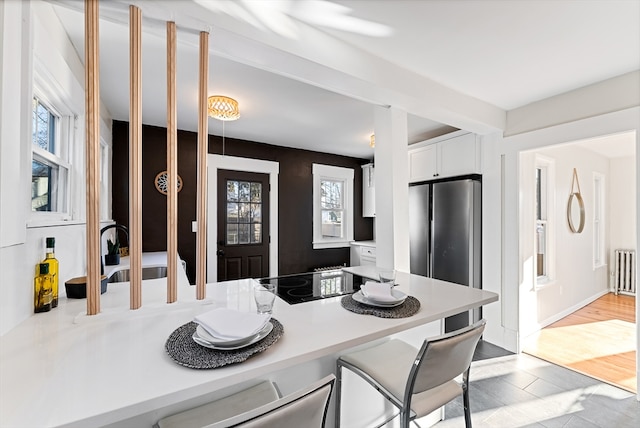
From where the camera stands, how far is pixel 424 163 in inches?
141

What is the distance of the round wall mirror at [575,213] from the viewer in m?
3.87

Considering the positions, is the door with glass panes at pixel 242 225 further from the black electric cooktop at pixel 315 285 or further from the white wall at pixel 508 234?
the white wall at pixel 508 234

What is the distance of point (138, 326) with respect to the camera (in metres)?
1.05

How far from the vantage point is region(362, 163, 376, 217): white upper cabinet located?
4906mm

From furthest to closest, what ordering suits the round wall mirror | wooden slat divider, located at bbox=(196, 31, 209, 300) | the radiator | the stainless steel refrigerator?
the radiator < the round wall mirror < the stainless steel refrigerator < wooden slat divider, located at bbox=(196, 31, 209, 300)

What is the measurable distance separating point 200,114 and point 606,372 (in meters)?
3.64

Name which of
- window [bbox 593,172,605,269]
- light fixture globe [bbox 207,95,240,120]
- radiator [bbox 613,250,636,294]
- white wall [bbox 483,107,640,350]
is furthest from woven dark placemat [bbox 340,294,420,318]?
radiator [bbox 613,250,636,294]

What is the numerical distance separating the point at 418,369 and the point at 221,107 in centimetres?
230

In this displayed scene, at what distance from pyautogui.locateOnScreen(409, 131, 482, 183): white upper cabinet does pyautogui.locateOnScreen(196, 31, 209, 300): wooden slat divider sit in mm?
2805

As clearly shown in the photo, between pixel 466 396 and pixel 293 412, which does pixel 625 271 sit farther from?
pixel 293 412

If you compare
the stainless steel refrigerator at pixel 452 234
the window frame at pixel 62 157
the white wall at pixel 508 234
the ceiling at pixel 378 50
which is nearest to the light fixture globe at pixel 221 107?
the ceiling at pixel 378 50

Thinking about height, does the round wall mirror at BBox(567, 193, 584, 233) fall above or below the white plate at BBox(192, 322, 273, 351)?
above

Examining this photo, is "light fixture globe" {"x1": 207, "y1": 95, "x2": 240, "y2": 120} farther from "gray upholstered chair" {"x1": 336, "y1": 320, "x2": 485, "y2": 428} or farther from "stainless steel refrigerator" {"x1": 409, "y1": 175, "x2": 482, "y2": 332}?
"stainless steel refrigerator" {"x1": 409, "y1": 175, "x2": 482, "y2": 332}

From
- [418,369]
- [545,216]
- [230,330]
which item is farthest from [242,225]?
[545,216]
